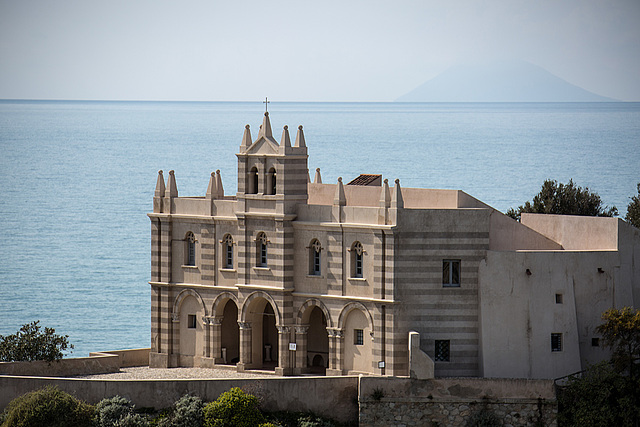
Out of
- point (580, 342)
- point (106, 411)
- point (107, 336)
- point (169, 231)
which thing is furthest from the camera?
point (107, 336)

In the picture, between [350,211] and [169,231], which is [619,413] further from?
[169,231]

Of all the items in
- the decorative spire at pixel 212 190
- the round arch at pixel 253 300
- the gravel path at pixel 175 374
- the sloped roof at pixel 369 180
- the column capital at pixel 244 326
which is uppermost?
the sloped roof at pixel 369 180

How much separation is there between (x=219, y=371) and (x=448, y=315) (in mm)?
11355

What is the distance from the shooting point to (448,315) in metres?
58.6

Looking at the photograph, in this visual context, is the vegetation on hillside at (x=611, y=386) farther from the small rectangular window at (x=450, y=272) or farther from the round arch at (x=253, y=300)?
the round arch at (x=253, y=300)

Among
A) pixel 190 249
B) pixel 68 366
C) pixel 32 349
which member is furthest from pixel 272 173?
pixel 32 349

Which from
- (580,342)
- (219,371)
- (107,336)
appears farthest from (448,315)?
(107,336)

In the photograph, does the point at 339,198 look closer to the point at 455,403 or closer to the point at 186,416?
the point at 455,403

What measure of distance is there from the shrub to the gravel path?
4882mm

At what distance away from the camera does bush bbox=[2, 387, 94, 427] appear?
5538 centimetres

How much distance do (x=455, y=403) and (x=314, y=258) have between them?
31.0 feet

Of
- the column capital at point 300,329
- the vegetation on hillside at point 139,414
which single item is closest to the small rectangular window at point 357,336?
the column capital at point 300,329

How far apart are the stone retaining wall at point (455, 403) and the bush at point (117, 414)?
9161 mm

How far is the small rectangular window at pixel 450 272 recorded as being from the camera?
5875 cm
